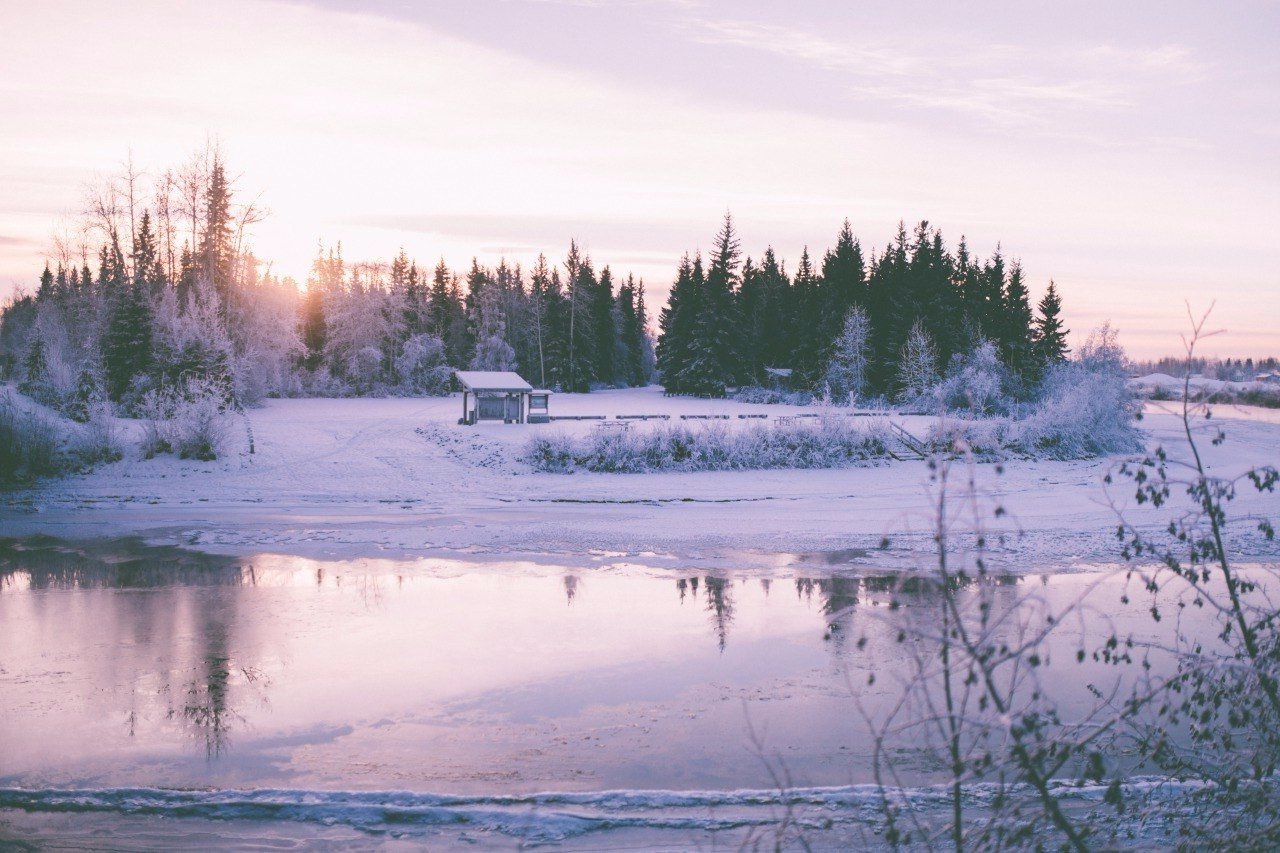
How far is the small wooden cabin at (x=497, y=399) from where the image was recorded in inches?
Result: 1576

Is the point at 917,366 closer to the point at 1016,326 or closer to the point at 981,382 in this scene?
the point at 981,382

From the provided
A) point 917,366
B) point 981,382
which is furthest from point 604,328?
point 981,382

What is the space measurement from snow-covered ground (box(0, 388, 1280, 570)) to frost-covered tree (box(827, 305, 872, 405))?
90.7 ft

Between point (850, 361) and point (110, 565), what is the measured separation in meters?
53.6

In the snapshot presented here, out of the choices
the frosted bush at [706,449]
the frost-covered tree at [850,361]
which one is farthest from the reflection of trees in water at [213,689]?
the frost-covered tree at [850,361]

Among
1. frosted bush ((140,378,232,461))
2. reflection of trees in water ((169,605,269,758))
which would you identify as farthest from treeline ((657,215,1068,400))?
reflection of trees in water ((169,605,269,758))

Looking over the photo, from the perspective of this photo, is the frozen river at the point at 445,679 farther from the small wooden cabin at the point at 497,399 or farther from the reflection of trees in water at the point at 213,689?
the small wooden cabin at the point at 497,399

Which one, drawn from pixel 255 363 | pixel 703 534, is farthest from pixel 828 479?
pixel 255 363

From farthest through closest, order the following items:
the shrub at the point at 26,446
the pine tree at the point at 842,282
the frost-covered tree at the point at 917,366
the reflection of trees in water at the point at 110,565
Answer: the pine tree at the point at 842,282 < the frost-covered tree at the point at 917,366 < the shrub at the point at 26,446 < the reflection of trees in water at the point at 110,565

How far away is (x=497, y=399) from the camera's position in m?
41.1

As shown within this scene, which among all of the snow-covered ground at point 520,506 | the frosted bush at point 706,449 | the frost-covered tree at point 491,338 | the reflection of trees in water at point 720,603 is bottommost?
the reflection of trees in water at point 720,603

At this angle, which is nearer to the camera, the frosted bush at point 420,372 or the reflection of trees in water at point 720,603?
the reflection of trees in water at point 720,603

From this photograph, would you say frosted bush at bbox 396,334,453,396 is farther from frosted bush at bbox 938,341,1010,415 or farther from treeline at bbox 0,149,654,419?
frosted bush at bbox 938,341,1010,415

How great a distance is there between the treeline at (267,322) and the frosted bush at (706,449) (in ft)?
47.1
